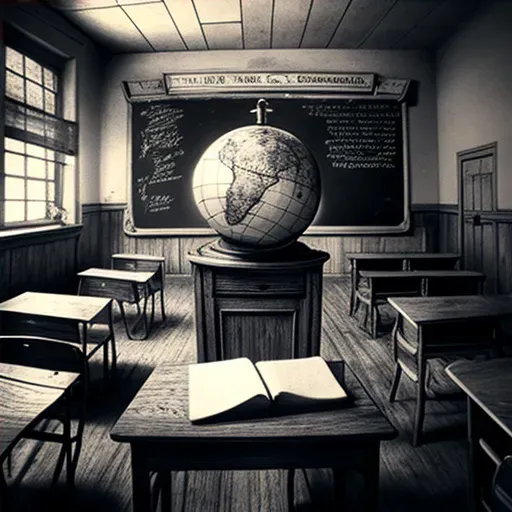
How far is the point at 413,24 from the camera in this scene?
16.4 feet

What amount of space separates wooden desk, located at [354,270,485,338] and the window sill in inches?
112

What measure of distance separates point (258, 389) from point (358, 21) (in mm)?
5034

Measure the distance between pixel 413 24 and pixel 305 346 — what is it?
4.71m

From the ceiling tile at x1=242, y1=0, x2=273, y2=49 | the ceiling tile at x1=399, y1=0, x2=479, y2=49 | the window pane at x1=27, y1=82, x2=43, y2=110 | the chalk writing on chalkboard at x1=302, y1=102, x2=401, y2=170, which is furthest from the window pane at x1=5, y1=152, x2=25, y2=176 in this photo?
the ceiling tile at x1=399, y1=0, x2=479, y2=49

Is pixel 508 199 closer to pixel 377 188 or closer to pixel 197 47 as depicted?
pixel 377 188

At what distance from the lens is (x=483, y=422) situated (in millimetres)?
1169

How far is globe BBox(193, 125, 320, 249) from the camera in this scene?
143cm

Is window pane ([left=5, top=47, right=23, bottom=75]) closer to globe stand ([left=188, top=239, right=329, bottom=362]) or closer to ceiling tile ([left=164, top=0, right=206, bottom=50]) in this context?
ceiling tile ([left=164, top=0, right=206, bottom=50])

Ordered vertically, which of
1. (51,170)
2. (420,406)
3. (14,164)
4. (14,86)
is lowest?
(420,406)

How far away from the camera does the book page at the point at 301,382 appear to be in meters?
0.93

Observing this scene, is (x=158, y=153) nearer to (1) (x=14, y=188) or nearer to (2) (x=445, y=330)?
(1) (x=14, y=188)

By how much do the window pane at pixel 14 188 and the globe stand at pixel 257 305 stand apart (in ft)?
9.80

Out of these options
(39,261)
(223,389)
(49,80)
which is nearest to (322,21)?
(49,80)

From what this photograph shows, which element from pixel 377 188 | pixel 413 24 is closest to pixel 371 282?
pixel 377 188
